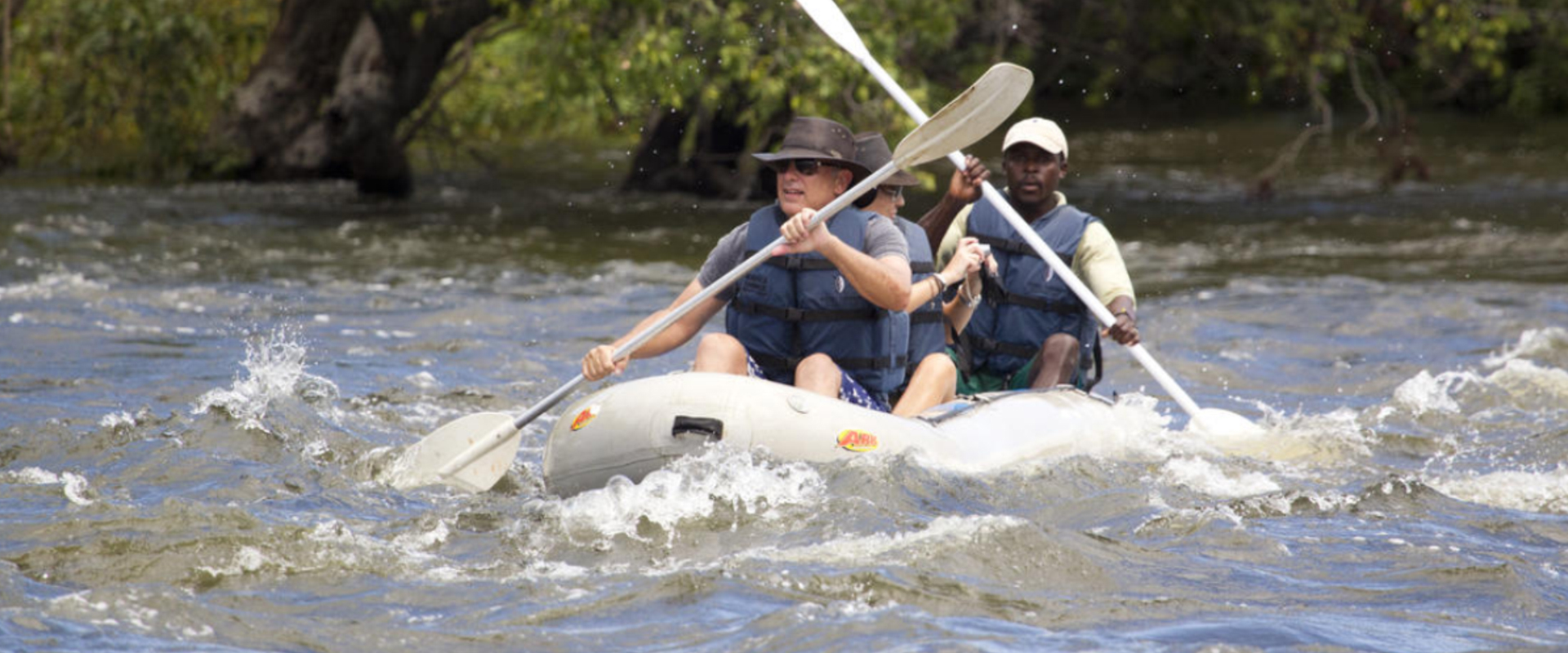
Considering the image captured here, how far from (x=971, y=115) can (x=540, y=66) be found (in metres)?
8.01

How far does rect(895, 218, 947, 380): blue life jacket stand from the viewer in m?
5.98

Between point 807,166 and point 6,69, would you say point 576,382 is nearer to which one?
point 807,166

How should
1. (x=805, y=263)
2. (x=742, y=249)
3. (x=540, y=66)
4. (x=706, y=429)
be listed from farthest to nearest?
(x=540, y=66)
(x=742, y=249)
(x=805, y=263)
(x=706, y=429)

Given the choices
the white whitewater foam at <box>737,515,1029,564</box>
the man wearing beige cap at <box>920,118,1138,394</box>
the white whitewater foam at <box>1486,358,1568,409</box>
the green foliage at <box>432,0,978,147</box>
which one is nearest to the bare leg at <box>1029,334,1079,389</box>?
the man wearing beige cap at <box>920,118,1138,394</box>

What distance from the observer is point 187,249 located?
1203 centimetres

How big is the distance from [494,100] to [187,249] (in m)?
7.68

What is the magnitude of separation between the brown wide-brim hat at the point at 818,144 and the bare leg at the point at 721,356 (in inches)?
21.9

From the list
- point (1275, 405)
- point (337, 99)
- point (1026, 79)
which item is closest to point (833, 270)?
point (1026, 79)

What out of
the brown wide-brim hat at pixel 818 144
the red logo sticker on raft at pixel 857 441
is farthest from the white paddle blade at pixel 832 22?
the red logo sticker on raft at pixel 857 441

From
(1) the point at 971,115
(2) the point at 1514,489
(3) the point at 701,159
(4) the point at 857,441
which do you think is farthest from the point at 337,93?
(2) the point at 1514,489

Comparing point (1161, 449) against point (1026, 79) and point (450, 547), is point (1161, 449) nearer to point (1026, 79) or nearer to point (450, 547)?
point (1026, 79)

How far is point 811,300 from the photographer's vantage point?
5684mm

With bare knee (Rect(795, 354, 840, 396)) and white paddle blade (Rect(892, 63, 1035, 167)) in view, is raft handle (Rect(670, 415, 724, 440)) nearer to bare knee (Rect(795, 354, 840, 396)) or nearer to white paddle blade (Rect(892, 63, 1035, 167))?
bare knee (Rect(795, 354, 840, 396))

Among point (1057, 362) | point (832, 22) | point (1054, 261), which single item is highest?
point (832, 22)
